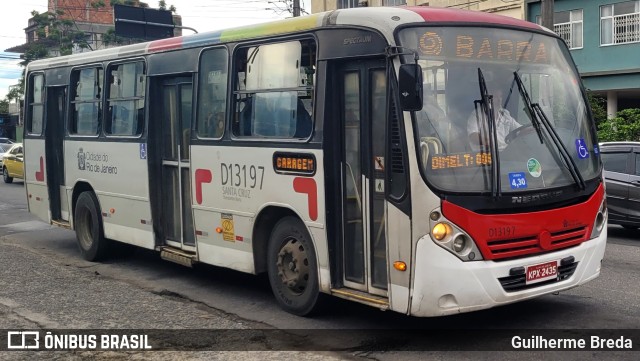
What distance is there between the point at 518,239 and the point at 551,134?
103cm

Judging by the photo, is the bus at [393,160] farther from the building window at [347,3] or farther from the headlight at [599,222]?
the building window at [347,3]

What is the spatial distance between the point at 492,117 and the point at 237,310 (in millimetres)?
3414

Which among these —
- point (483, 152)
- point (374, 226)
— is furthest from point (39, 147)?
point (483, 152)

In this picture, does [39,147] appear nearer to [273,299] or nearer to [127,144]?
[127,144]

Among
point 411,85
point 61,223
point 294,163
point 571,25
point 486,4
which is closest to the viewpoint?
point 411,85

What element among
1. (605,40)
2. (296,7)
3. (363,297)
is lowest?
(363,297)

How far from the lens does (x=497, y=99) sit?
675 cm

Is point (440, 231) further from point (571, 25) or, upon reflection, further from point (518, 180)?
point (571, 25)

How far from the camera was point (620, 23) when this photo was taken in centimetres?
2869

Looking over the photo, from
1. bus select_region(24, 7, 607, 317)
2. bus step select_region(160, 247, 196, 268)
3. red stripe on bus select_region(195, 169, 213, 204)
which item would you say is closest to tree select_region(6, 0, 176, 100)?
bus step select_region(160, 247, 196, 268)

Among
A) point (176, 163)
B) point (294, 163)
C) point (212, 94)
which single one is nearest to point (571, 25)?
point (176, 163)

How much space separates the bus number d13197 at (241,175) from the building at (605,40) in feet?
76.8

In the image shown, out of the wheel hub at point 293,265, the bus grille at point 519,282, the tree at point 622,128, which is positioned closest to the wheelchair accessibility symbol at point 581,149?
the bus grille at point 519,282

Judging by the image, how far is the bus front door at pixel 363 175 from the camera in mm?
6867
